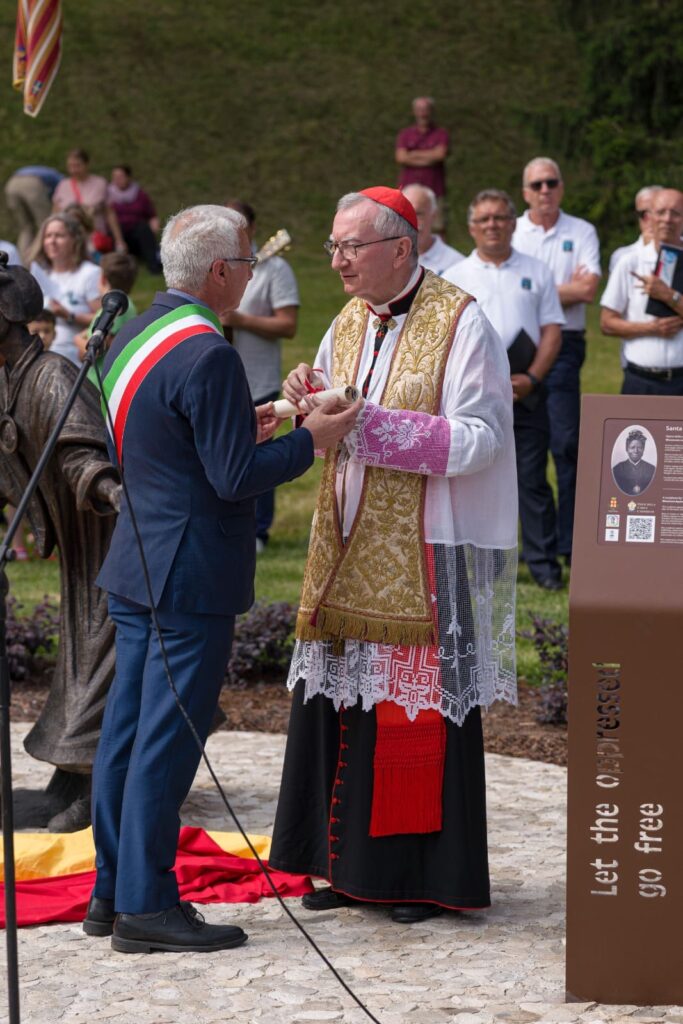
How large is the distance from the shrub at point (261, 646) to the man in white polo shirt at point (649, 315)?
2.81m

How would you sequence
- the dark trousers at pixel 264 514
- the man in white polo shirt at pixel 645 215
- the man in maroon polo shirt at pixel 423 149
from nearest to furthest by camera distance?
the man in white polo shirt at pixel 645 215 → the dark trousers at pixel 264 514 → the man in maroon polo shirt at pixel 423 149

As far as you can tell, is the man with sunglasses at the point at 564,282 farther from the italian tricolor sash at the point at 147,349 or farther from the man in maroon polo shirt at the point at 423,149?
the man in maroon polo shirt at the point at 423,149

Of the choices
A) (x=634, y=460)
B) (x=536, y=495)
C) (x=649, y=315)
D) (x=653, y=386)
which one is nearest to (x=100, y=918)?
(x=634, y=460)

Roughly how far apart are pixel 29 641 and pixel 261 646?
127 centimetres

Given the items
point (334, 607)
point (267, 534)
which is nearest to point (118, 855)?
point (334, 607)

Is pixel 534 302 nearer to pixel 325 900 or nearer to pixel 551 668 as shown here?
pixel 551 668

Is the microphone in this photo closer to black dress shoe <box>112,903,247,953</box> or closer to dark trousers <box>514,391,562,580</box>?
black dress shoe <box>112,903,247,953</box>

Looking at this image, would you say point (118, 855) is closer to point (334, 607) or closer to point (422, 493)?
point (334, 607)

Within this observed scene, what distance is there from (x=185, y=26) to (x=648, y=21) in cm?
1346

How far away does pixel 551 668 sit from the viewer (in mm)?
8570

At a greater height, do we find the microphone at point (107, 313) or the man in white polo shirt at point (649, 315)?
the man in white polo shirt at point (649, 315)

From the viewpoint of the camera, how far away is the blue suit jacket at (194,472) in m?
4.73

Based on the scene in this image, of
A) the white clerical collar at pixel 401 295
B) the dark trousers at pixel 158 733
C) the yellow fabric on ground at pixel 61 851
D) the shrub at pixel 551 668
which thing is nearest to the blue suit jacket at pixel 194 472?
the dark trousers at pixel 158 733

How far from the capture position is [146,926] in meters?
5.01
